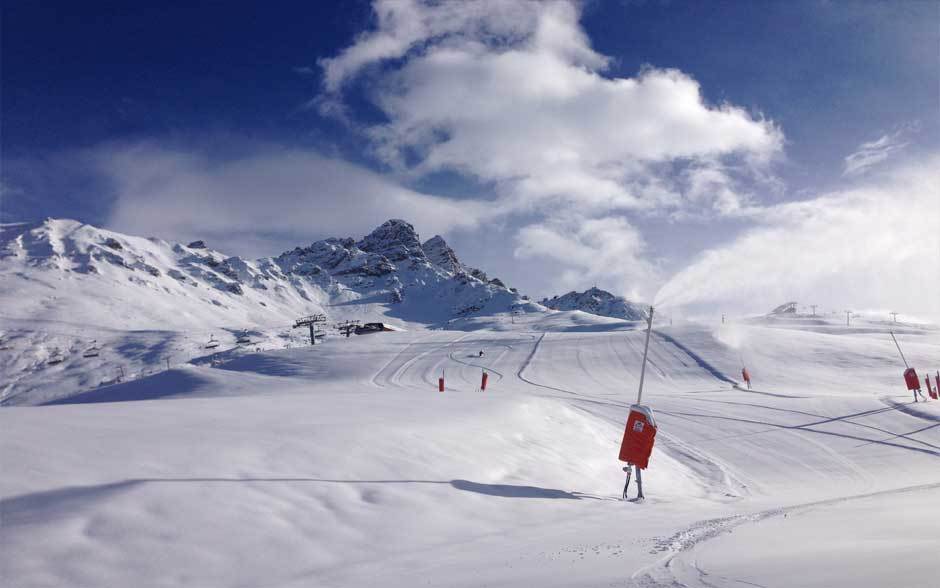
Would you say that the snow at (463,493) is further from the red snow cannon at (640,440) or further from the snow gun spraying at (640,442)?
the red snow cannon at (640,440)

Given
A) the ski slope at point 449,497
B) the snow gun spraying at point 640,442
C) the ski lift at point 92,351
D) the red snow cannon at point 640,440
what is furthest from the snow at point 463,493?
the ski lift at point 92,351

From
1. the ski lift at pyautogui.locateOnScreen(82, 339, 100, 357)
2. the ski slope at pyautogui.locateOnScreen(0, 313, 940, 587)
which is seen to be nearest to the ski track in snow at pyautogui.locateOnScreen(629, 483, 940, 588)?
the ski slope at pyautogui.locateOnScreen(0, 313, 940, 587)

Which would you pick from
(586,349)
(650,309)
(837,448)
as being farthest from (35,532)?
(586,349)

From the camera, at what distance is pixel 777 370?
35906 millimetres

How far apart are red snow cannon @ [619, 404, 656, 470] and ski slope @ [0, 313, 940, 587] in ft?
2.52

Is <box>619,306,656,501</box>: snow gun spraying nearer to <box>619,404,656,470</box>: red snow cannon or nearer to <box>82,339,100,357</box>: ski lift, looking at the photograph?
<box>619,404,656,470</box>: red snow cannon

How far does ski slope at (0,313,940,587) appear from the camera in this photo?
174 inches

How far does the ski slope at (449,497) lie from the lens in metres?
4.41

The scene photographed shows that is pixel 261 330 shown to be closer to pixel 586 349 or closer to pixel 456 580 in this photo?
pixel 586 349

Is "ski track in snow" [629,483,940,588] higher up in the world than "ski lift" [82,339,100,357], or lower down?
higher up

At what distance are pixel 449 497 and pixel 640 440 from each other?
4067mm

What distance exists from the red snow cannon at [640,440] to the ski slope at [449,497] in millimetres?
768

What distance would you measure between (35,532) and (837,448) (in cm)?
1884

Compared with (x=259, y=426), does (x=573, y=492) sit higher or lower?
lower
